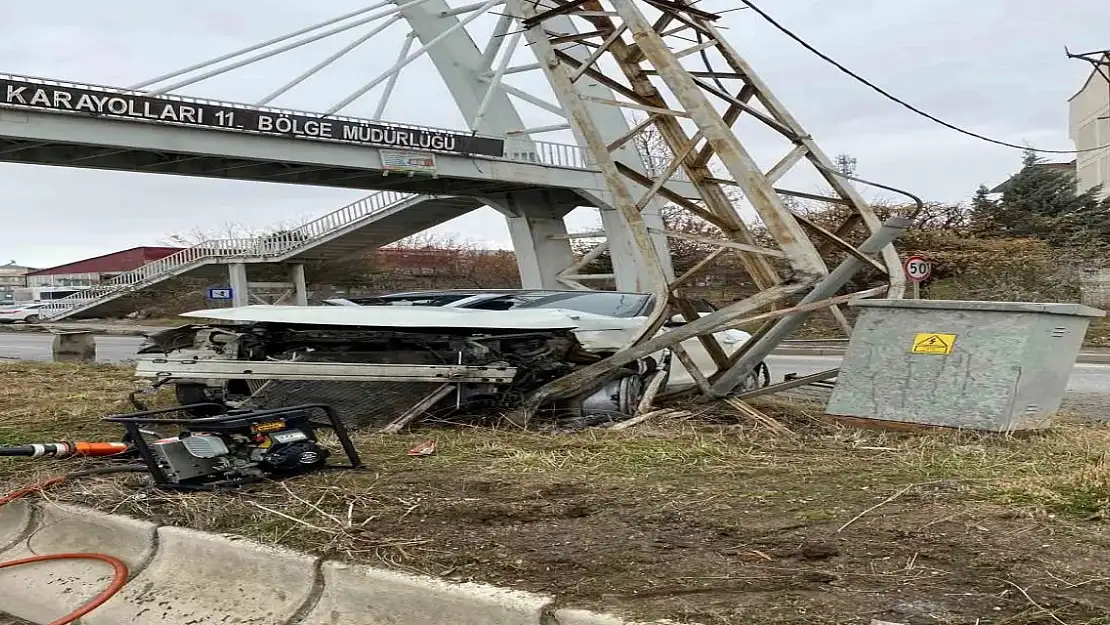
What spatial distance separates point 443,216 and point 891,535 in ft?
104

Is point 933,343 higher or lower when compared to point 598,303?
lower

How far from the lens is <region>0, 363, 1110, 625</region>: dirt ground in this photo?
9.32 feet

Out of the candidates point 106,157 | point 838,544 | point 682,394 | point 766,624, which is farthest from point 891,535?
point 106,157

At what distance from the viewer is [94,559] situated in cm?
391

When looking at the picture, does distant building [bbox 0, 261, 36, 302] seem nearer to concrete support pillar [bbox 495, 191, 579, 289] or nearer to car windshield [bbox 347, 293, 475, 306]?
concrete support pillar [bbox 495, 191, 579, 289]

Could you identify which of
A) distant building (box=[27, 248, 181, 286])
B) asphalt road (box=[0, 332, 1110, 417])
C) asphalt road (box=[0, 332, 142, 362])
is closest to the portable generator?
asphalt road (box=[0, 332, 1110, 417])

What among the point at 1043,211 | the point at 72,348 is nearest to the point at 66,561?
the point at 72,348

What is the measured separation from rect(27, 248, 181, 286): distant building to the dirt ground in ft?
192

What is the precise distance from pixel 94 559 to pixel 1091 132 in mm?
56259

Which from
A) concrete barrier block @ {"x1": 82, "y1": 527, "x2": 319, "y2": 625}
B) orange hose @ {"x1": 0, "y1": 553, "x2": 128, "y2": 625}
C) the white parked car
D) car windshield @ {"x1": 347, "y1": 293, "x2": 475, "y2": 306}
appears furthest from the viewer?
the white parked car

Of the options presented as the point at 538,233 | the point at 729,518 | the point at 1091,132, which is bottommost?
the point at 729,518

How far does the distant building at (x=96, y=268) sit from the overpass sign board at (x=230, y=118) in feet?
130

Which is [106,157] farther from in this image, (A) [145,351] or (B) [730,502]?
(B) [730,502]

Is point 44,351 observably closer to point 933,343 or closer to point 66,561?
point 66,561
